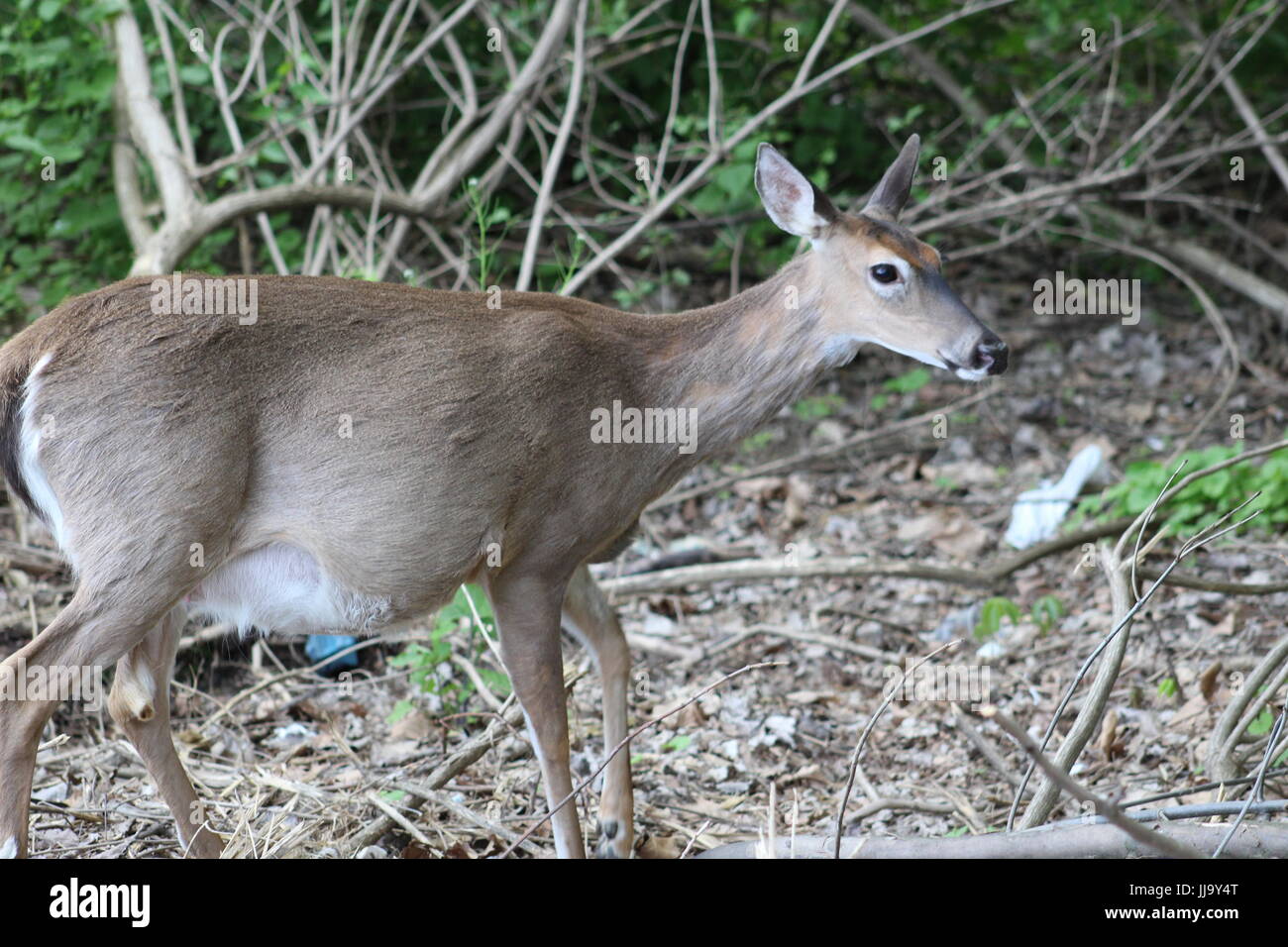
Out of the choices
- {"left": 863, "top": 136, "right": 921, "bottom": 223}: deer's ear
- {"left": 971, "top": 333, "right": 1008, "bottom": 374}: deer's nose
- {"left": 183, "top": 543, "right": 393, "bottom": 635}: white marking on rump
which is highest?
{"left": 863, "top": 136, "right": 921, "bottom": 223}: deer's ear

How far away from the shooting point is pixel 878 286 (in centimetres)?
477

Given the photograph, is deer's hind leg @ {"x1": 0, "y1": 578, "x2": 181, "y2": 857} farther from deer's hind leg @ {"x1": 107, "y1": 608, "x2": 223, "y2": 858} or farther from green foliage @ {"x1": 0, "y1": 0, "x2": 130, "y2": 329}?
green foliage @ {"x1": 0, "y1": 0, "x2": 130, "y2": 329}

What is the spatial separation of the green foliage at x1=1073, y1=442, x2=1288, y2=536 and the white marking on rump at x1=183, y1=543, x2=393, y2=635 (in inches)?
167

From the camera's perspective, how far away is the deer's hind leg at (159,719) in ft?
15.4

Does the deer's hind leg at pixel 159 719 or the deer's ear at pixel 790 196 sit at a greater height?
the deer's ear at pixel 790 196

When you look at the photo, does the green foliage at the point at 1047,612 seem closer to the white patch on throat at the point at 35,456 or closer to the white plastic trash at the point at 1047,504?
the white plastic trash at the point at 1047,504

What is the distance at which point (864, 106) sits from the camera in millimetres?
11289

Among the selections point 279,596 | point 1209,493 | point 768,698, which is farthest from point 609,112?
point 279,596

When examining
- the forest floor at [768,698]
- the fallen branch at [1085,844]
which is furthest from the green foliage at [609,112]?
the fallen branch at [1085,844]

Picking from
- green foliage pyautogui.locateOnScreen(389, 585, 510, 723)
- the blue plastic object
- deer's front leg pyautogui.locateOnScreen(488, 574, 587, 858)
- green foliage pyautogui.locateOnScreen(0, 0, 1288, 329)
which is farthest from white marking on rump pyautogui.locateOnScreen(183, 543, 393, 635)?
green foliage pyautogui.locateOnScreen(0, 0, 1288, 329)

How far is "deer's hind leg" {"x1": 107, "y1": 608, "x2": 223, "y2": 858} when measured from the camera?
468cm

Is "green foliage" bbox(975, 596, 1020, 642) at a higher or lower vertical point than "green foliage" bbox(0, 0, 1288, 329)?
lower

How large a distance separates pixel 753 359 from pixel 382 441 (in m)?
1.29

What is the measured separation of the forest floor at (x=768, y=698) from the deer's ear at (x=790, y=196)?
1.51 meters
